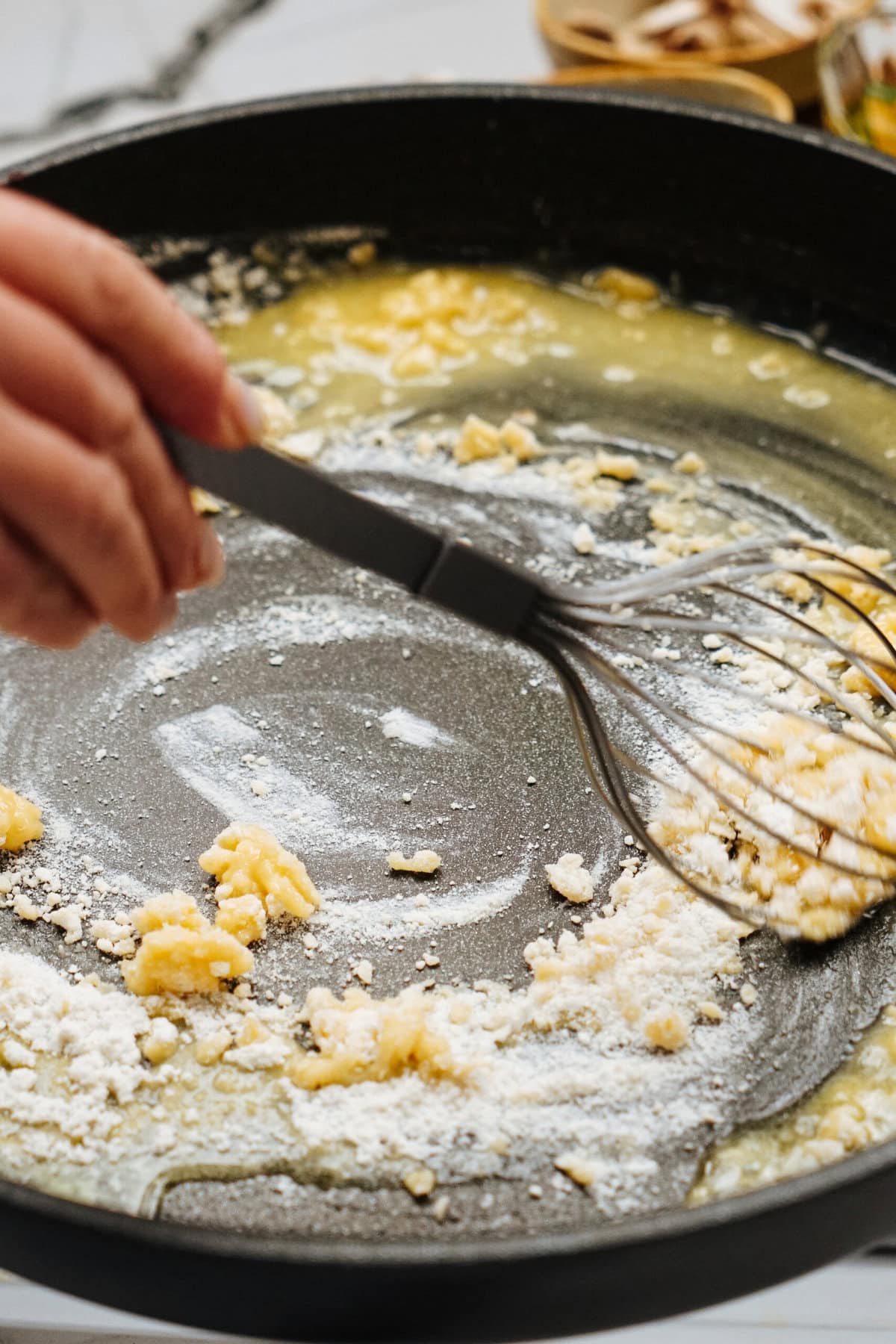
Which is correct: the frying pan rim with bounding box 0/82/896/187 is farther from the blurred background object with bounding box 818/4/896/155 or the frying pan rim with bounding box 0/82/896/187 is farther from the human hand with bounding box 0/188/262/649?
the human hand with bounding box 0/188/262/649

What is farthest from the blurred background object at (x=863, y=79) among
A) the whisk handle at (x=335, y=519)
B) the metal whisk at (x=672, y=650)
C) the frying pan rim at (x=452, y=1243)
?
the frying pan rim at (x=452, y=1243)

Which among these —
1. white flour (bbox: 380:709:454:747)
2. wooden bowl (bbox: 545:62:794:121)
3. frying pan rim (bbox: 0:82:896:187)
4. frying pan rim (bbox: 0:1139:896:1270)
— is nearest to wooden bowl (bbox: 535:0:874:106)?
wooden bowl (bbox: 545:62:794:121)

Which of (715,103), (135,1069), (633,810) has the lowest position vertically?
(135,1069)

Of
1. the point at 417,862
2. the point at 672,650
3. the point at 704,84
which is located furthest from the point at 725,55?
the point at 417,862

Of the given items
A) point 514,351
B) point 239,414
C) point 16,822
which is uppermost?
point 239,414

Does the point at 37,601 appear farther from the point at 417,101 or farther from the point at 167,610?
the point at 417,101

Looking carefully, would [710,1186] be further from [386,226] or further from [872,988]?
[386,226]

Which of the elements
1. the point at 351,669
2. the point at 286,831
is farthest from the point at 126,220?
Answer: the point at 286,831
